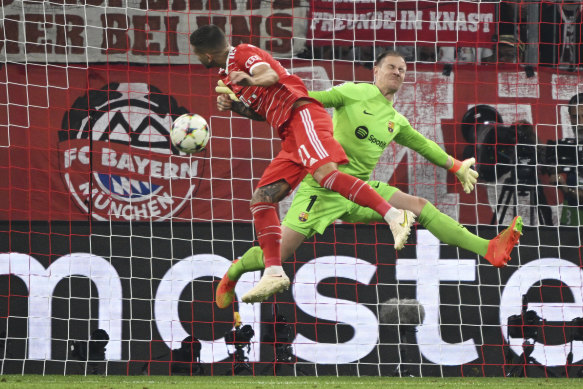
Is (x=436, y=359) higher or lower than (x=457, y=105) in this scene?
lower

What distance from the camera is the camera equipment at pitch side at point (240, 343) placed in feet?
28.6

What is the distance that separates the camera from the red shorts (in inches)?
247

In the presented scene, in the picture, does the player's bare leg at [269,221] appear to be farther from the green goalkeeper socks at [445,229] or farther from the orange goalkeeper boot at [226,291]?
the green goalkeeper socks at [445,229]

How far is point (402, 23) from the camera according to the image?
30.0 feet

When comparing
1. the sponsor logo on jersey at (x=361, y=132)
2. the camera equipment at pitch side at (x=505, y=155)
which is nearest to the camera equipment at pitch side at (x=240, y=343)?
the sponsor logo on jersey at (x=361, y=132)

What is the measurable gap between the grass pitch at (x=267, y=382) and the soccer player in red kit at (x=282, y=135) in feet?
4.16

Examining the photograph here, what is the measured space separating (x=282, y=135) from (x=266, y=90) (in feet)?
1.06

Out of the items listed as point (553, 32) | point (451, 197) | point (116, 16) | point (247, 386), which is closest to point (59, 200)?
point (116, 16)

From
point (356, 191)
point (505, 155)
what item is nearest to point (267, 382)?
point (356, 191)

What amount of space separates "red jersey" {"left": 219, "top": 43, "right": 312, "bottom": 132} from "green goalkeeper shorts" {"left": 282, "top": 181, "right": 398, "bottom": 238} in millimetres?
1108

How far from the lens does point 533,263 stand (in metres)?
8.96

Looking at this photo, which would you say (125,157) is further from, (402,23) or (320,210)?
(402,23)

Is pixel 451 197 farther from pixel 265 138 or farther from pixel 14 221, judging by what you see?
pixel 14 221

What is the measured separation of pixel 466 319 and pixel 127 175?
3.38 m
